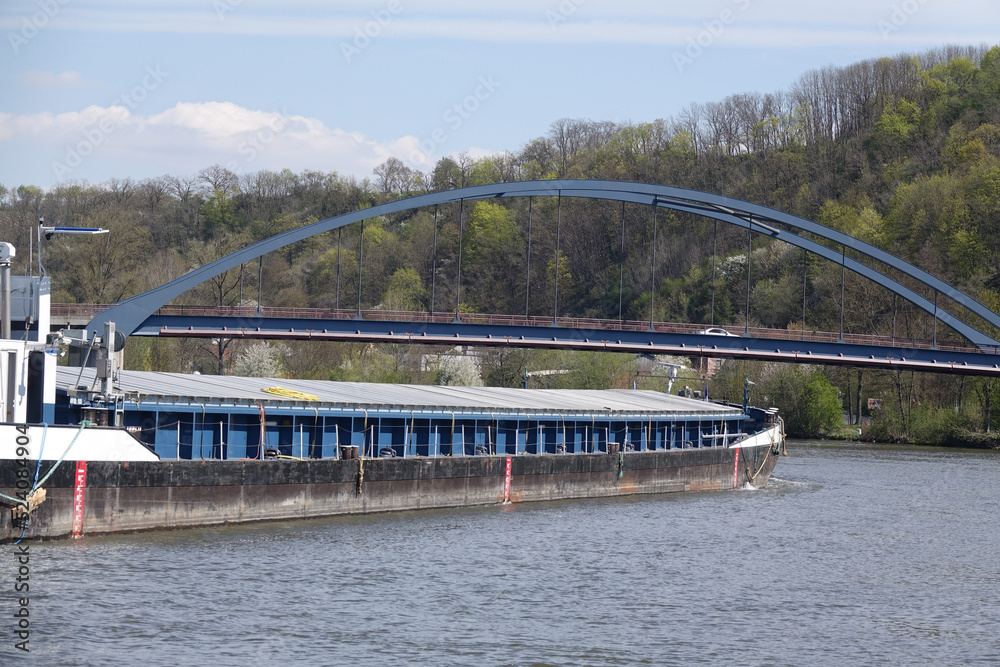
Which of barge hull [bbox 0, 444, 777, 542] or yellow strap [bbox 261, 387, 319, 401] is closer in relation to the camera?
barge hull [bbox 0, 444, 777, 542]

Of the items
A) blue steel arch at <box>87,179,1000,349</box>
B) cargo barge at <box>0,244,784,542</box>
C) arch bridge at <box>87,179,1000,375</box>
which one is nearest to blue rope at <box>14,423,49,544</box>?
cargo barge at <box>0,244,784,542</box>

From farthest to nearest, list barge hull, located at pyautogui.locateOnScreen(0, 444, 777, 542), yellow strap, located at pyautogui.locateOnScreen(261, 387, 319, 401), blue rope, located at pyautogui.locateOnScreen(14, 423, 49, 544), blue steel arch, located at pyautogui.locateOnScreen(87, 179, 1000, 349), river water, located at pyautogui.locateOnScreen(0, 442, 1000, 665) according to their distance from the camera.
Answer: blue steel arch, located at pyautogui.locateOnScreen(87, 179, 1000, 349) < yellow strap, located at pyautogui.locateOnScreen(261, 387, 319, 401) < barge hull, located at pyautogui.locateOnScreen(0, 444, 777, 542) < blue rope, located at pyautogui.locateOnScreen(14, 423, 49, 544) < river water, located at pyautogui.locateOnScreen(0, 442, 1000, 665)

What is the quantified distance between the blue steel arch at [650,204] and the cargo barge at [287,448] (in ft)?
56.4

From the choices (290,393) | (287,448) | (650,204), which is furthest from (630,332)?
(287,448)

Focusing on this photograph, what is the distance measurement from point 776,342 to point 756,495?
21.3m

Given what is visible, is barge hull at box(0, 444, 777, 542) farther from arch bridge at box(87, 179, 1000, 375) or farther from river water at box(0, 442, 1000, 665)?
arch bridge at box(87, 179, 1000, 375)

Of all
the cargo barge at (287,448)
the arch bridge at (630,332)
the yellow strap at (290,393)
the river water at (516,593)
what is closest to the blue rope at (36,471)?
the cargo barge at (287,448)

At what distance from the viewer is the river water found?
769 inches

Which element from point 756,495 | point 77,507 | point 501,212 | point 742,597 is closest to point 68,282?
point 501,212

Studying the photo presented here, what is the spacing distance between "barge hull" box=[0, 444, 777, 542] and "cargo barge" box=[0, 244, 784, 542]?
1.6 inches

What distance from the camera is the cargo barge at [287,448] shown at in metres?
25.3

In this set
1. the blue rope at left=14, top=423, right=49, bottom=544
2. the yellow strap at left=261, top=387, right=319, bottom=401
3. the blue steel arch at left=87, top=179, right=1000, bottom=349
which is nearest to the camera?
the blue rope at left=14, top=423, right=49, bottom=544

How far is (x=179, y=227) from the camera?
124375 mm

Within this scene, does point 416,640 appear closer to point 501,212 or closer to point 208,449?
point 208,449
